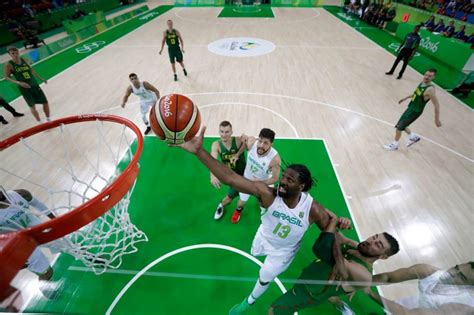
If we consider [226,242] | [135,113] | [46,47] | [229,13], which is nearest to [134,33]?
[46,47]

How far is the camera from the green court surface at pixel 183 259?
2.86m

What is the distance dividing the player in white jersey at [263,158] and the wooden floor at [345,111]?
5.57 feet

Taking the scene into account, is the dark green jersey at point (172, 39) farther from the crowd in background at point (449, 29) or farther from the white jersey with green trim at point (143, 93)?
the crowd in background at point (449, 29)

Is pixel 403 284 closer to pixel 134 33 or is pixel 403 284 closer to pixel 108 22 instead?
pixel 134 33

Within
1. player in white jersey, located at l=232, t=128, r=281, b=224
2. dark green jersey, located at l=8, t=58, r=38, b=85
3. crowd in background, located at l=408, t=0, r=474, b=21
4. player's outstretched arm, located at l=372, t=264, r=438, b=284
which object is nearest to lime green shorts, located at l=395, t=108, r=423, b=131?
player in white jersey, located at l=232, t=128, r=281, b=224

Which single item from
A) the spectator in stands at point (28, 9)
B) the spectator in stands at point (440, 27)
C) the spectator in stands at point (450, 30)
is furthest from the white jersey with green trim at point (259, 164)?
the spectator in stands at point (28, 9)

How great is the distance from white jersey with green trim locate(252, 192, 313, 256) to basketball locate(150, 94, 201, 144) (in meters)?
0.97

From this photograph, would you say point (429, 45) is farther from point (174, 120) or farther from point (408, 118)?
point (174, 120)

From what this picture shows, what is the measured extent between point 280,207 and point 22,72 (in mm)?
6540

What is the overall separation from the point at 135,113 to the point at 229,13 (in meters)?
15.6

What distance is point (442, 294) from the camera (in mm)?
1656

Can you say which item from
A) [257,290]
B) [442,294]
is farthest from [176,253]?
[442,294]

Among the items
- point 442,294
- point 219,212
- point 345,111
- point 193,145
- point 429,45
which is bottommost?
point 345,111

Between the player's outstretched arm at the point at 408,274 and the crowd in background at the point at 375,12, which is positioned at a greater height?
the player's outstretched arm at the point at 408,274
